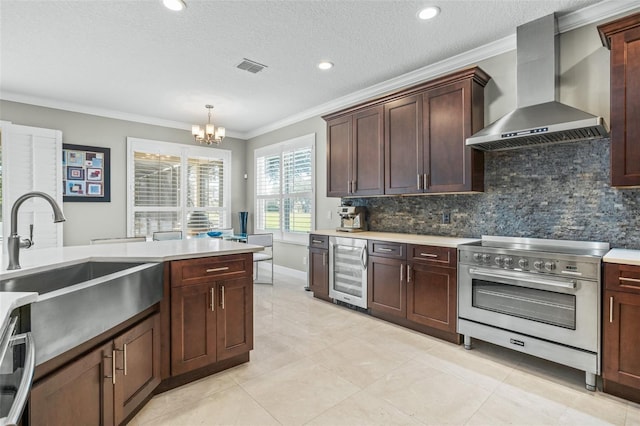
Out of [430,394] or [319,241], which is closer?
[430,394]

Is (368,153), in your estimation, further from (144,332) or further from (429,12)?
(144,332)

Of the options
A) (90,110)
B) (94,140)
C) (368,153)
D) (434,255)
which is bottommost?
(434,255)

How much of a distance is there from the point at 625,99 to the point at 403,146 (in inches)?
71.4

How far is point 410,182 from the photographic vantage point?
3525 mm

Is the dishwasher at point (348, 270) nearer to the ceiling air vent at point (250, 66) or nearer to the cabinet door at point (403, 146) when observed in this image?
the cabinet door at point (403, 146)

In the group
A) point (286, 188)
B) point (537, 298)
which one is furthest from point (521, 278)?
point (286, 188)

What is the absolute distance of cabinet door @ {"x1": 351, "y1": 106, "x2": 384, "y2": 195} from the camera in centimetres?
383

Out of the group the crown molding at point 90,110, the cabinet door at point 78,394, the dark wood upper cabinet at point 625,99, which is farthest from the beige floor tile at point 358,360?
the crown molding at point 90,110

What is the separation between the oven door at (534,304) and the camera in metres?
2.21

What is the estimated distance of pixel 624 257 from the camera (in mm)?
2080

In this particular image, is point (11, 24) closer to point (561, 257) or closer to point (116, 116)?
point (116, 116)

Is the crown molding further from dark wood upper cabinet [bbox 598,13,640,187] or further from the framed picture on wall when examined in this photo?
dark wood upper cabinet [bbox 598,13,640,187]

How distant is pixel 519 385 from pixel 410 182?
6.71ft

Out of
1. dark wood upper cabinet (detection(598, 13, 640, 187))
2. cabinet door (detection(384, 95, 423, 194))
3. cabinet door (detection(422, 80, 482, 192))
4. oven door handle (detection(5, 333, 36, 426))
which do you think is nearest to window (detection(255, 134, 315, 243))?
cabinet door (detection(384, 95, 423, 194))
